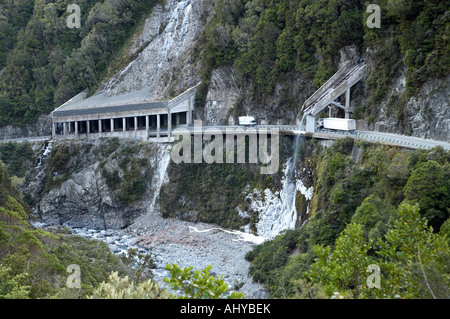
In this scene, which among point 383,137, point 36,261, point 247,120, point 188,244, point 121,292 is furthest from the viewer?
point 247,120

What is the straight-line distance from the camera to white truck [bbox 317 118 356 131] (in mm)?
40750

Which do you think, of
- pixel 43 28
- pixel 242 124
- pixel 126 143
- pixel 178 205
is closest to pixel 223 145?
pixel 242 124

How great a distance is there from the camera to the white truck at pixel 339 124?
4075 cm

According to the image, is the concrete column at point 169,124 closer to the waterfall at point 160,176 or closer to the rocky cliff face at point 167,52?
the waterfall at point 160,176

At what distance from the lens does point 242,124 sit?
54.5 meters

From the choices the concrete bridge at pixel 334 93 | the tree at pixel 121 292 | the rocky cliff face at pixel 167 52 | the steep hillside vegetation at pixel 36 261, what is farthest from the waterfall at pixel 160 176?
the tree at pixel 121 292

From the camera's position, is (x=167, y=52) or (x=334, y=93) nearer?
(x=334, y=93)

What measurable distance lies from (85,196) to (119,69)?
25.2 m

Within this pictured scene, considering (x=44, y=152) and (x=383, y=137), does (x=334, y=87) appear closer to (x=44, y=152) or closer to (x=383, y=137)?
(x=383, y=137)

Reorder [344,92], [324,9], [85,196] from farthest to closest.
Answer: [85,196] < [324,9] < [344,92]

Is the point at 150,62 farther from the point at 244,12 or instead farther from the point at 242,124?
the point at 242,124

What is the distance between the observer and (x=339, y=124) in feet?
137

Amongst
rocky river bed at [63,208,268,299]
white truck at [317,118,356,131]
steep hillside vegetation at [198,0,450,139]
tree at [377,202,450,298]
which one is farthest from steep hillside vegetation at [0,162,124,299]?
steep hillside vegetation at [198,0,450,139]

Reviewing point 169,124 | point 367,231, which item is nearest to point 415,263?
point 367,231
